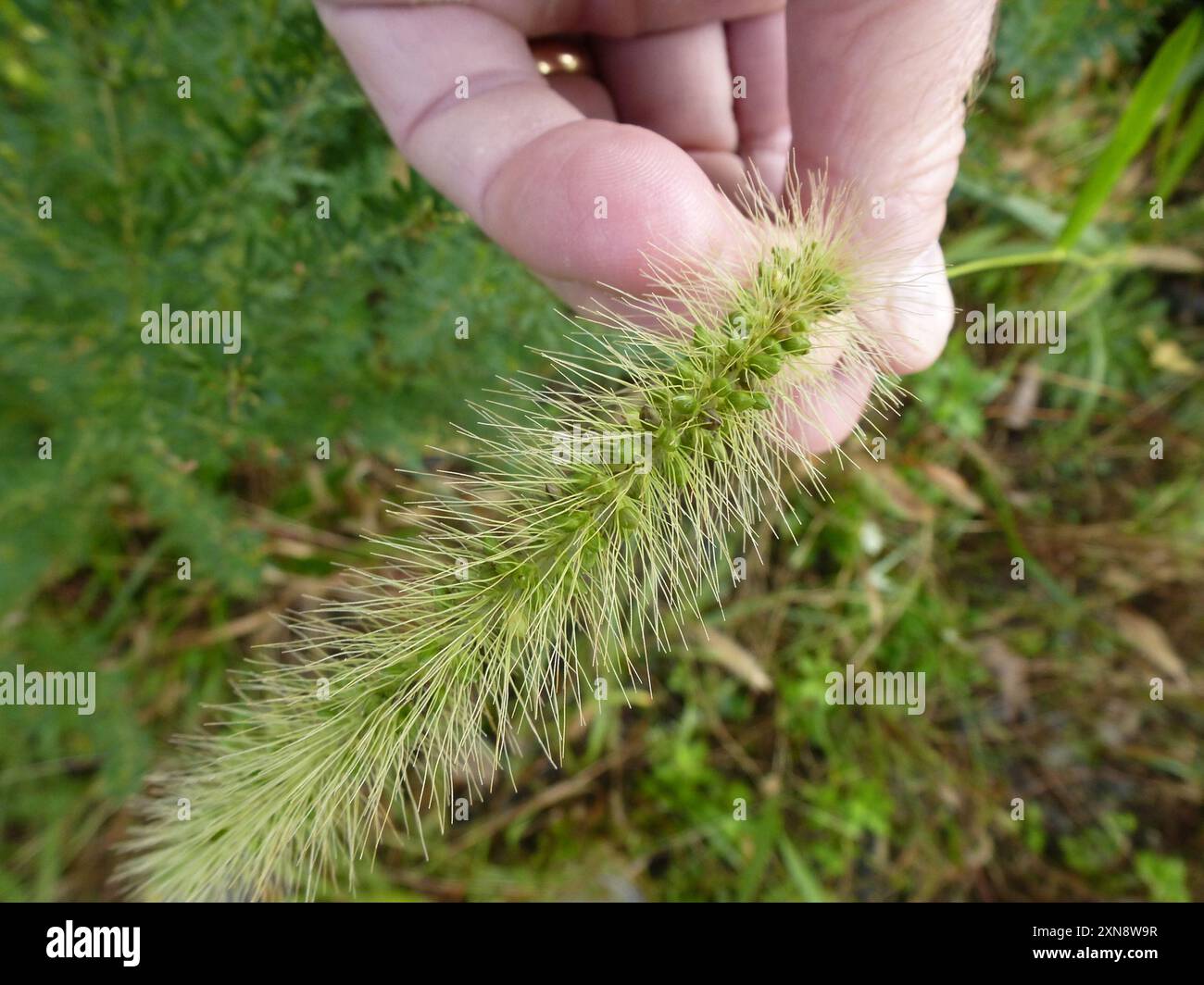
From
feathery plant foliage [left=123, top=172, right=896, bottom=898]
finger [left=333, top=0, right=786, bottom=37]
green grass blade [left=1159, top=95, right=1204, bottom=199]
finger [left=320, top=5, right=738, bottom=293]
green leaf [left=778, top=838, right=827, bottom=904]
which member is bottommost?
green leaf [left=778, top=838, right=827, bottom=904]

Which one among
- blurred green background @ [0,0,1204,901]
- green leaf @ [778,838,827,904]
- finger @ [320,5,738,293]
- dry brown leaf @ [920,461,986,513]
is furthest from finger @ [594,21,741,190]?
green leaf @ [778,838,827,904]

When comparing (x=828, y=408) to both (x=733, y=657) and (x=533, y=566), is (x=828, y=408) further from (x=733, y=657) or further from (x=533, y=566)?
(x=733, y=657)

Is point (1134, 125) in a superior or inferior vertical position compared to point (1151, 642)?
superior

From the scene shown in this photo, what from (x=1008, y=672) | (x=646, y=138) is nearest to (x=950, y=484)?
(x=1008, y=672)

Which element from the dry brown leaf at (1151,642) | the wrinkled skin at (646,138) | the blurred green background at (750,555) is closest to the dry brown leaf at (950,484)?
the blurred green background at (750,555)

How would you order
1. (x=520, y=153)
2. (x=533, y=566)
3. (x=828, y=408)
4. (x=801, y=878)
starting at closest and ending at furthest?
1. (x=533, y=566)
2. (x=520, y=153)
3. (x=828, y=408)
4. (x=801, y=878)

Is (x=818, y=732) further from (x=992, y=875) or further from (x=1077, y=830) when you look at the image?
(x=1077, y=830)

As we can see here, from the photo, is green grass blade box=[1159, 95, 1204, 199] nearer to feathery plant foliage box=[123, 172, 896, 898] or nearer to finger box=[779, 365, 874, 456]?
finger box=[779, 365, 874, 456]

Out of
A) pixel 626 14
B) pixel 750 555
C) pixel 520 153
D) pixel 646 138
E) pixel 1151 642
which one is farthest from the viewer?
pixel 1151 642
